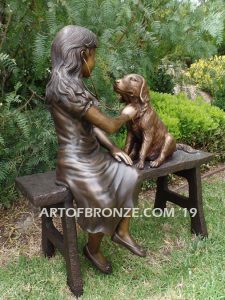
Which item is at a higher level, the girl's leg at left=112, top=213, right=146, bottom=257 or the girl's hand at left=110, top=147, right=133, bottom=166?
the girl's hand at left=110, top=147, right=133, bottom=166

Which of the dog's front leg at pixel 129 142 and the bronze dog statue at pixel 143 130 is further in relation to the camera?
the dog's front leg at pixel 129 142

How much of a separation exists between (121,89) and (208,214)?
5.59ft

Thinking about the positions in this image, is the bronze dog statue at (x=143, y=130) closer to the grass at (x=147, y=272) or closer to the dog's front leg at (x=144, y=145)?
the dog's front leg at (x=144, y=145)

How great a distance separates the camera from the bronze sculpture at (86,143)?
240cm

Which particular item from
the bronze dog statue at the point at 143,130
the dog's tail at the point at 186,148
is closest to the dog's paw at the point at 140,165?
the bronze dog statue at the point at 143,130

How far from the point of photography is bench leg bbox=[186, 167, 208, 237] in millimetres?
3219

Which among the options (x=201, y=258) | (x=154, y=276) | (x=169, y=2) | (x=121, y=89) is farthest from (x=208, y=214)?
(x=169, y=2)

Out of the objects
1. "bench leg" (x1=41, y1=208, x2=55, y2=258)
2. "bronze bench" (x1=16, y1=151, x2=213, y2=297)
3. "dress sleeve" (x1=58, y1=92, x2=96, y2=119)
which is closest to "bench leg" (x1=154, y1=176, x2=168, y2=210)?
"bronze bench" (x1=16, y1=151, x2=213, y2=297)

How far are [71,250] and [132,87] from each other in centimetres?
118

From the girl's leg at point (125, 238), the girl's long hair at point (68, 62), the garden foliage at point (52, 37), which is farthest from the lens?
the garden foliage at point (52, 37)

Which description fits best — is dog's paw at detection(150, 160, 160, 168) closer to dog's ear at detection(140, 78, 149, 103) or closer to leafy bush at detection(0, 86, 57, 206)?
dog's ear at detection(140, 78, 149, 103)

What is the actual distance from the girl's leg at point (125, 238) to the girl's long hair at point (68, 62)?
926 millimetres

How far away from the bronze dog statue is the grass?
31.3 inches

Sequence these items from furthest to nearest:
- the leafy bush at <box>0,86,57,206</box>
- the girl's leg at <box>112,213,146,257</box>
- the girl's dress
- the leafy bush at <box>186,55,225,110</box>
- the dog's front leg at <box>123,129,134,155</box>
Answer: the leafy bush at <box>186,55,225,110</box>
the leafy bush at <box>0,86,57,206</box>
the dog's front leg at <box>123,129,134,155</box>
the girl's leg at <box>112,213,146,257</box>
the girl's dress
